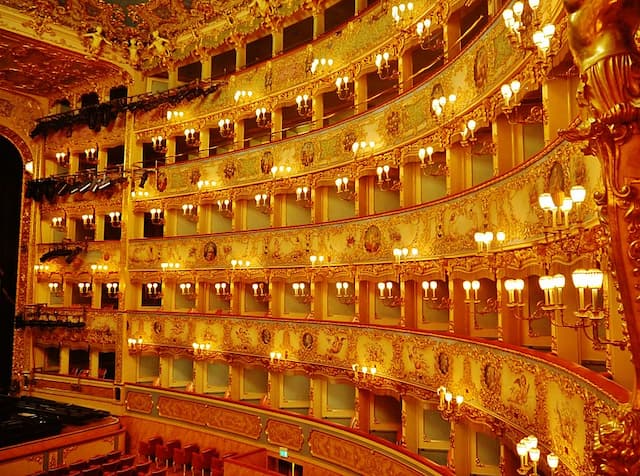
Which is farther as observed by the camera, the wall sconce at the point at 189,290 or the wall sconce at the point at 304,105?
the wall sconce at the point at 189,290

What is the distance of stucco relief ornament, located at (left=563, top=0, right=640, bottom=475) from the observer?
123 inches

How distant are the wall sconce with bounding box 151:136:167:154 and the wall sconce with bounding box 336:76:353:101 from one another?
7813mm

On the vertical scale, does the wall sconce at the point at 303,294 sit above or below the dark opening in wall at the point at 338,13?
below

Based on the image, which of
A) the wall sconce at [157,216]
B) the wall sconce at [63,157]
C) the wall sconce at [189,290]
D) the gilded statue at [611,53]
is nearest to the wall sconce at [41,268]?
the wall sconce at [63,157]

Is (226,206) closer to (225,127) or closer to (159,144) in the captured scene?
(225,127)

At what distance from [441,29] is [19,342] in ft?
65.3

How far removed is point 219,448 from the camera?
1756 centimetres

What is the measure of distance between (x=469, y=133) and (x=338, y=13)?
383 inches

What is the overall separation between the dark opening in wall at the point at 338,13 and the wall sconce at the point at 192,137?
5.83 meters

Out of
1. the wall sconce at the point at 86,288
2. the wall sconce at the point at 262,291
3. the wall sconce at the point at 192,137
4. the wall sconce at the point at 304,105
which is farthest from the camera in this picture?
the wall sconce at the point at 86,288

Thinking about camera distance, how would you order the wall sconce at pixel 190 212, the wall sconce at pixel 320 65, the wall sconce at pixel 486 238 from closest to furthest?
the wall sconce at pixel 486 238 < the wall sconce at pixel 320 65 < the wall sconce at pixel 190 212

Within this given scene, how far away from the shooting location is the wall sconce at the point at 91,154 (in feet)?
75.5

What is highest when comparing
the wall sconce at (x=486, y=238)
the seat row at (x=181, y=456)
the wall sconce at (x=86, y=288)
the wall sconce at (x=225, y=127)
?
the wall sconce at (x=225, y=127)

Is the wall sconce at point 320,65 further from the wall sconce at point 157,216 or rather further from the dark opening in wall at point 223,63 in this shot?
the wall sconce at point 157,216
